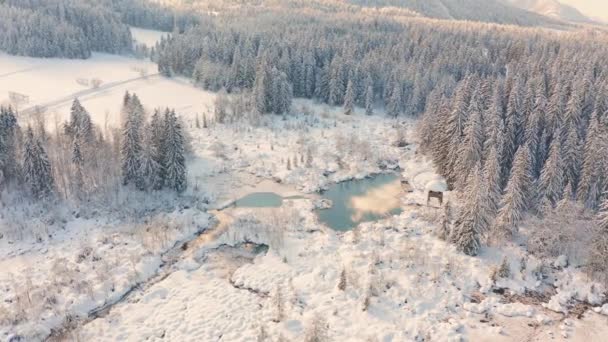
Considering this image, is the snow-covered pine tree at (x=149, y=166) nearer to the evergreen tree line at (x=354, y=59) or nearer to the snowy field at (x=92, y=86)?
the snowy field at (x=92, y=86)

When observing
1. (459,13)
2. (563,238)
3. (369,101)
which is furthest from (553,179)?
(459,13)

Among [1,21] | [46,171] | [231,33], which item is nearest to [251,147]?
[46,171]

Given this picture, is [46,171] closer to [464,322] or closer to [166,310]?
[166,310]

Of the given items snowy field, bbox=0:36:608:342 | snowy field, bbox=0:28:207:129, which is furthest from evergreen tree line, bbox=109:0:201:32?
snowy field, bbox=0:36:608:342

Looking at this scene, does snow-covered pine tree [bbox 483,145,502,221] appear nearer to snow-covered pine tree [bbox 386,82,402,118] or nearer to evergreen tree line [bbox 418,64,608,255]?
evergreen tree line [bbox 418,64,608,255]

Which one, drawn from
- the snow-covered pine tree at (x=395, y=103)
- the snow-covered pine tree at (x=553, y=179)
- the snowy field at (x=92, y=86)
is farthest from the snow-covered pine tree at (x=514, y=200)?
the snowy field at (x=92, y=86)
